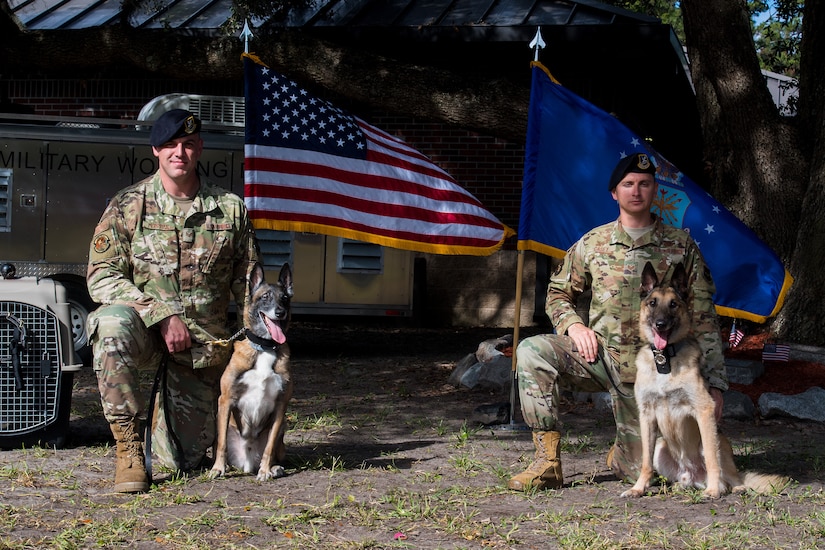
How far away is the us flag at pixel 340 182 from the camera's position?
25.3 feet

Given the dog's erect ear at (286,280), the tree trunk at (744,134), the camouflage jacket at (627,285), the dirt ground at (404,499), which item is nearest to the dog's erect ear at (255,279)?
the dog's erect ear at (286,280)

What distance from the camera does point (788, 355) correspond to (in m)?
8.19

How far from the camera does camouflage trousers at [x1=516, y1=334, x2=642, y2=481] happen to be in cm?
493

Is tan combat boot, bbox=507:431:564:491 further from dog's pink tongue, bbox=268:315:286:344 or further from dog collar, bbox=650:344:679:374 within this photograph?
dog's pink tongue, bbox=268:315:286:344

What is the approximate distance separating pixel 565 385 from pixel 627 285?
2.02 feet

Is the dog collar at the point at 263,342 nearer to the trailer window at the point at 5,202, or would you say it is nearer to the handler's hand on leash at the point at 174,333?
→ the handler's hand on leash at the point at 174,333

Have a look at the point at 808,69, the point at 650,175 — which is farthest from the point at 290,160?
the point at 808,69

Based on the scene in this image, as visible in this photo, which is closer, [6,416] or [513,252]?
[6,416]

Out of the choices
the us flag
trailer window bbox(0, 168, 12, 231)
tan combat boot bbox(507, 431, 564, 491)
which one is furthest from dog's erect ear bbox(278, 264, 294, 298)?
trailer window bbox(0, 168, 12, 231)

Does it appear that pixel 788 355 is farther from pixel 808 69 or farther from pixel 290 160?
pixel 290 160

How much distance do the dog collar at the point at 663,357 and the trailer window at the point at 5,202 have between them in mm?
7889

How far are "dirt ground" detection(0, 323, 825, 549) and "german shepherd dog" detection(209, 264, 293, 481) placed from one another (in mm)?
124

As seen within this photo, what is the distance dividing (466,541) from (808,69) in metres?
7.03

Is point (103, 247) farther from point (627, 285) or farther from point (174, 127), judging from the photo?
point (627, 285)
